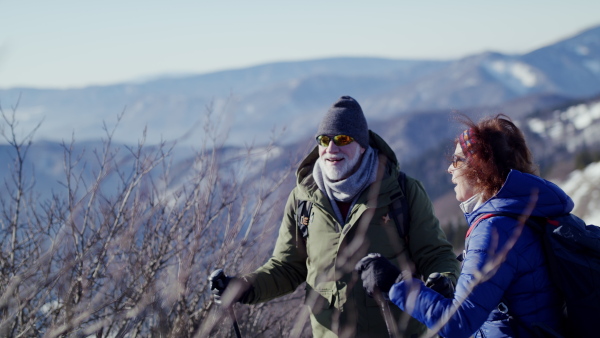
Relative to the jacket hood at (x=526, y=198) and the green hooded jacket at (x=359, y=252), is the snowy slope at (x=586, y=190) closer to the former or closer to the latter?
the green hooded jacket at (x=359, y=252)

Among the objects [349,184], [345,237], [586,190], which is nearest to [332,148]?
[349,184]

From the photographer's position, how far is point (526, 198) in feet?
7.60

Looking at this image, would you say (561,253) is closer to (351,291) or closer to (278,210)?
(351,291)

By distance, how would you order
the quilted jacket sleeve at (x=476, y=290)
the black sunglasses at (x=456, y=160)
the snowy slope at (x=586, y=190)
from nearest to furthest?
1. the quilted jacket sleeve at (x=476, y=290)
2. the black sunglasses at (x=456, y=160)
3. the snowy slope at (x=586, y=190)

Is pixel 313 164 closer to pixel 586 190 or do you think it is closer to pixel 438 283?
pixel 438 283

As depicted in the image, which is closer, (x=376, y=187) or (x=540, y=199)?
(x=540, y=199)

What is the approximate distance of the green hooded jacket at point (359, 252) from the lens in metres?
2.99

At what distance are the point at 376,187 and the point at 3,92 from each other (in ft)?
11.3

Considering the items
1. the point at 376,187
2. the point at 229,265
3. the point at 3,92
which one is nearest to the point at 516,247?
the point at 376,187

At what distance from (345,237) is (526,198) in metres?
1.01

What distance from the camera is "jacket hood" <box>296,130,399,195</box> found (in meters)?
3.30

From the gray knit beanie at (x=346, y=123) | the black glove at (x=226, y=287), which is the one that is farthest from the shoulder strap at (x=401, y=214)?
the black glove at (x=226, y=287)

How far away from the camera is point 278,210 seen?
5375 millimetres

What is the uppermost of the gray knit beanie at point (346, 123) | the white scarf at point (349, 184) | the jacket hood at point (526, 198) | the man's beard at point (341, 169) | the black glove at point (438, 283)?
the gray knit beanie at point (346, 123)
